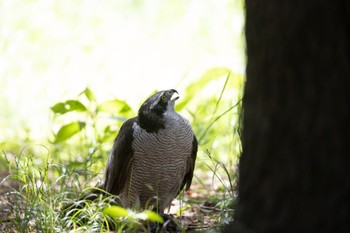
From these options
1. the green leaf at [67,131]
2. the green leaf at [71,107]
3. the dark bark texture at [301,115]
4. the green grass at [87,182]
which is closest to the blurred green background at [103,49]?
the green grass at [87,182]

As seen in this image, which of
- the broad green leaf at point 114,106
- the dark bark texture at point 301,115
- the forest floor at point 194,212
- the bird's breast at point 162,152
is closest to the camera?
the dark bark texture at point 301,115

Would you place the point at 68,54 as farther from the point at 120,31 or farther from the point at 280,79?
the point at 280,79

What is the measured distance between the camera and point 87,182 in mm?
5016

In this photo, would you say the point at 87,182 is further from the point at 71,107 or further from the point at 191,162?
the point at 191,162

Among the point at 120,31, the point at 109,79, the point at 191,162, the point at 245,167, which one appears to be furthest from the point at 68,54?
the point at 245,167

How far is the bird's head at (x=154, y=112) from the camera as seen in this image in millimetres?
4574

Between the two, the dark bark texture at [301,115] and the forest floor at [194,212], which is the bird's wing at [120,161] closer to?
the forest floor at [194,212]

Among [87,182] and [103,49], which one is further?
[103,49]

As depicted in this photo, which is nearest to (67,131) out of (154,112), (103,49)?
(154,112)

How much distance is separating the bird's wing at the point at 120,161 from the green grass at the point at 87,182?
0.21 meters

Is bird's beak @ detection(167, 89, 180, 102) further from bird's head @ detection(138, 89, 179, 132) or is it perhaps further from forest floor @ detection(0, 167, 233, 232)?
forest floor @ detection(0, 167, 233, 232)

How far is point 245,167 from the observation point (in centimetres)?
288

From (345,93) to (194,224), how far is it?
2143 mm

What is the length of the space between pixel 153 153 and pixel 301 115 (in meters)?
2.03
